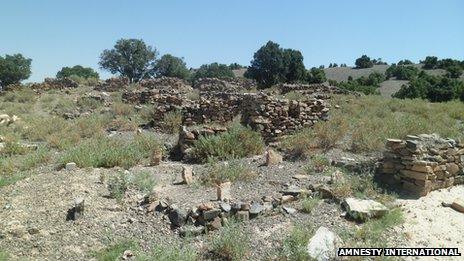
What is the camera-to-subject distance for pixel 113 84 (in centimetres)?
2280

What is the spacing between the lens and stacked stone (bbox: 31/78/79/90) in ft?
75.2

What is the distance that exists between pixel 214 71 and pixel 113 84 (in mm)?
15294

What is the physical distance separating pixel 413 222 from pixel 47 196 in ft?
15.5

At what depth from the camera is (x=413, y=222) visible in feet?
17.9

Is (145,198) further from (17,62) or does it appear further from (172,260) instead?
(17,62)

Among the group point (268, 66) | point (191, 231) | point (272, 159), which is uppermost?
point (268, 66)

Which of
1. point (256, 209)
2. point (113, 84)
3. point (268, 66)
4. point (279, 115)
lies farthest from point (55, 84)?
point (256, 209)

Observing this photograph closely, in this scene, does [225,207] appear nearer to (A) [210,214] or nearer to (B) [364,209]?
(A) [210,214]

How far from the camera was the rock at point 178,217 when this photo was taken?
5.40 metres

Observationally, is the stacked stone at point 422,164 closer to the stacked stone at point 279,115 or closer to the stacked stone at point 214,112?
the stacked stone at point 279,115

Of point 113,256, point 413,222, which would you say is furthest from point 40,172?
point 413,222

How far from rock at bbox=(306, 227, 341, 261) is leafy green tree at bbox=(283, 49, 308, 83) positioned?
89.0 feet

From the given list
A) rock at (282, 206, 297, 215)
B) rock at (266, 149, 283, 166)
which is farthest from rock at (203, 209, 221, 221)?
rock at (266, 149, 283, 166)

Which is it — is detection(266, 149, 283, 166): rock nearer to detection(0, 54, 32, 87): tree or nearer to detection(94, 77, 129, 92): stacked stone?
detection(94, 77, 129, 92): stacked stone
